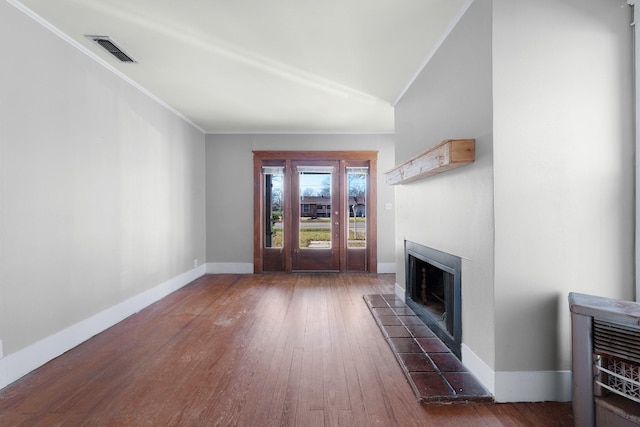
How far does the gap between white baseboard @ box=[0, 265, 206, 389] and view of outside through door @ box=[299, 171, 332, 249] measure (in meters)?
2.62

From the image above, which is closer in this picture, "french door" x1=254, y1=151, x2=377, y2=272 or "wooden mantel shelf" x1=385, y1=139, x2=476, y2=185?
"wooden mantel shelf" x1=385, y1=139, x2=476, y2=185

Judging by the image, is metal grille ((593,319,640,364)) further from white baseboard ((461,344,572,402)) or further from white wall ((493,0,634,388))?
white baseboard ((461,344,572,402))

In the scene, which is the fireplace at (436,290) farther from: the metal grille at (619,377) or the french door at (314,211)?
the french door at (314,211)

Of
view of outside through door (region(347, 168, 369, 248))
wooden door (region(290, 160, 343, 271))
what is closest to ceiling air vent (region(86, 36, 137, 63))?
wooden door (region(290, 160, 343, 271))

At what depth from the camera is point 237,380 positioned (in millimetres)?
2160

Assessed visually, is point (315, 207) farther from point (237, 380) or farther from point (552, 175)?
point (552, 175)

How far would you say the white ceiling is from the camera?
2264 mm

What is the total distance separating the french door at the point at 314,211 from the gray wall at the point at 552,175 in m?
3.89

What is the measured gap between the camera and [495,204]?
1.87 meters

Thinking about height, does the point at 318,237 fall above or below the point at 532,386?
above

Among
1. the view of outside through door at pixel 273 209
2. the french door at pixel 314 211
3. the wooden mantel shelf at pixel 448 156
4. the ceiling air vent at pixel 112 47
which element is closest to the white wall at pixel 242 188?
the french door at pixel 314 211

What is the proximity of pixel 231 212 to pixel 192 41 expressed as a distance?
3505mm

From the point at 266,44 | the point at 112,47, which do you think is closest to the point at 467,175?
the point at 266,44

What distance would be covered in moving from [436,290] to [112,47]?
3865 mm
